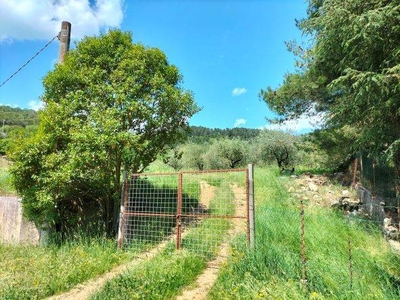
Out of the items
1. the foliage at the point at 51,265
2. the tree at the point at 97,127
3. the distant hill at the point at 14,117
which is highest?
the distant hill at the point at 14,117

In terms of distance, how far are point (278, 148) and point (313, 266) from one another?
18866 millimetres

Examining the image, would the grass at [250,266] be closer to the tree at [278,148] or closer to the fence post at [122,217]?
the fence post at [122,217]

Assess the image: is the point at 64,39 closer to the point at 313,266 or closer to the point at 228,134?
the point at 313,266

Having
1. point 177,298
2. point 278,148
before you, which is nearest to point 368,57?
point 177,298

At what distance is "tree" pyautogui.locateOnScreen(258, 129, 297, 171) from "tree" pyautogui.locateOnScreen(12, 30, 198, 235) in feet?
49.7

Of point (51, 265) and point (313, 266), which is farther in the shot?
point (51, 265)

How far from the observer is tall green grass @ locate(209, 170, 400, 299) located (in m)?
3.43

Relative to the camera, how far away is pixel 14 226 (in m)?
7.87

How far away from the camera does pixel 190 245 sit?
20.4ft

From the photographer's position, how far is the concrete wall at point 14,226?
24.9 ft

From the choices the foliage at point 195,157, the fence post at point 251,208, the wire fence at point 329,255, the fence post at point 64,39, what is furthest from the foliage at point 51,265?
the foliage at point 195,157

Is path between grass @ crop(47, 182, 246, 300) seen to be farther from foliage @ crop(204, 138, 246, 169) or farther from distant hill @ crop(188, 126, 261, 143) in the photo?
distant hill @ crop(188, 126, 261, 143)

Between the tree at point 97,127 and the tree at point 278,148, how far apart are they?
15.2 metres

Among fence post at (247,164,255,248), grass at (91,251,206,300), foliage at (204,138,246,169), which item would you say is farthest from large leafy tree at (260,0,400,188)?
foliage at (204,138,246,169)
